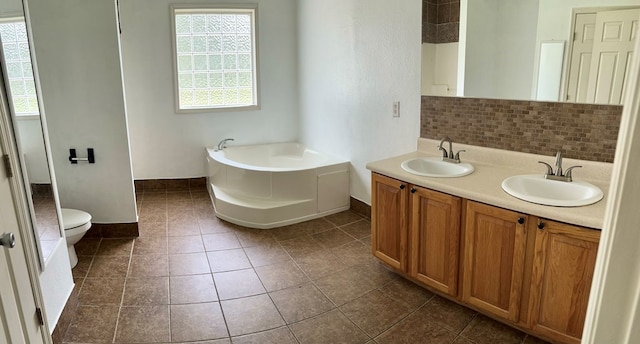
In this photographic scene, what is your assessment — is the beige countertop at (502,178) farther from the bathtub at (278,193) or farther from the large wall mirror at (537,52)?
the bathtub at (278,193)

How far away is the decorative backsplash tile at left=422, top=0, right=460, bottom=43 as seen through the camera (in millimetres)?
2965

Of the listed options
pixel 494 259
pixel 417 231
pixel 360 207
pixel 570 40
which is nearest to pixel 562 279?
pixel 494 259

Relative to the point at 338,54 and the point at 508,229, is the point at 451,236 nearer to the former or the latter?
the point at 508,229

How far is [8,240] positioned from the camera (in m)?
1.49

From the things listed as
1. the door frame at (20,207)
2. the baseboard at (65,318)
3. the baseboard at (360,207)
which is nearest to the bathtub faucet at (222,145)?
the baseboard at (360,207)

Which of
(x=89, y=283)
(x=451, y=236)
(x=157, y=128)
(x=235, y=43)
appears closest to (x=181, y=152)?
(x=157, y=128)

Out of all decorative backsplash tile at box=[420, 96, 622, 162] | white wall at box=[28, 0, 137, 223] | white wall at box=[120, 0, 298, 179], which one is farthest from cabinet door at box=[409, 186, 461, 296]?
white wall at box=[120, 0, 298, 179]

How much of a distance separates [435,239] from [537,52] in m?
1.29

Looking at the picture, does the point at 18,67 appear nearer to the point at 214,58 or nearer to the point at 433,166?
the point at 433,166

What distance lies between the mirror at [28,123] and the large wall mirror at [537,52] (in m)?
2.56

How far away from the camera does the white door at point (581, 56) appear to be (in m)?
2.26

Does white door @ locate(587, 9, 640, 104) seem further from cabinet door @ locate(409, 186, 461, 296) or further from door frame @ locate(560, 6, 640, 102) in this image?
cabinet door @ locate(409, 186, 461, 296)

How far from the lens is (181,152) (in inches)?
199

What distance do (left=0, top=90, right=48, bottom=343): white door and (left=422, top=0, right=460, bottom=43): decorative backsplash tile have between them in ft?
8.74
